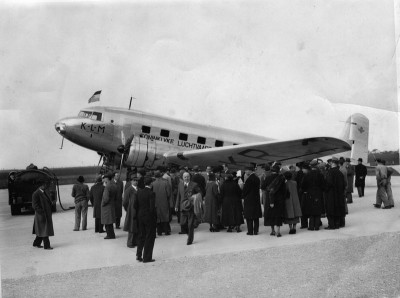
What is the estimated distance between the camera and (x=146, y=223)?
809cm

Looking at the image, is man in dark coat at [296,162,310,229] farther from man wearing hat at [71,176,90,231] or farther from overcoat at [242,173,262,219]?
man wearing hat at [71,176,90,231]

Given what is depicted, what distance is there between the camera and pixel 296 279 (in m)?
6.74

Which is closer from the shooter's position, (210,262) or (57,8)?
(210,262)

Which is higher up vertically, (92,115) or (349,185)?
(92,115)

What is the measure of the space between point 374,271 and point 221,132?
13.3 meters

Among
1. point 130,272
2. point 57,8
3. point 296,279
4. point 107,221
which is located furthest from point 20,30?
point 296,279

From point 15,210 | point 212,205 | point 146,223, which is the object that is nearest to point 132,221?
point 146,223

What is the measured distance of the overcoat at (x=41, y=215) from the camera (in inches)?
377

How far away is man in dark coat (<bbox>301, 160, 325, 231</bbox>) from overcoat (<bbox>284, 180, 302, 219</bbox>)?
0.31 meters

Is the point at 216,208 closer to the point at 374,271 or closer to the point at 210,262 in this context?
the point at 210,262

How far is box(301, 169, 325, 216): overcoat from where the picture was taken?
34.8 feet

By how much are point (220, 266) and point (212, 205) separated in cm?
354

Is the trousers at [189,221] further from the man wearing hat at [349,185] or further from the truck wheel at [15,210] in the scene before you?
the truck wheel at [15,210]

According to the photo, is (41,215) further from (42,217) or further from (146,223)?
(146,223)
